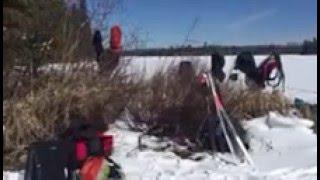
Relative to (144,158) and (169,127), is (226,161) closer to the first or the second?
(144,158)

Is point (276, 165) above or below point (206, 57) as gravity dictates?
below

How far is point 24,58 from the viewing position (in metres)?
7.57

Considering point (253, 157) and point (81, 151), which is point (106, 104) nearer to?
point (253, 157)

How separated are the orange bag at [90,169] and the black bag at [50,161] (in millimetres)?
122

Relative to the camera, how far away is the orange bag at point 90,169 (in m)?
5.10

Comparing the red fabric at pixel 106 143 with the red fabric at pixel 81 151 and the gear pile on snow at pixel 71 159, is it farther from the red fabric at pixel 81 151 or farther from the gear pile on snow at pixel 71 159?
the red fabric at pixel 81 151

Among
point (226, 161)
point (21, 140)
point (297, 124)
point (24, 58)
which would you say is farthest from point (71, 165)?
point (297, 124)

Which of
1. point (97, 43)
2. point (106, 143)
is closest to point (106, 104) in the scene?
point (97, 43)

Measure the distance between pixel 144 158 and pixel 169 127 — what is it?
117 cm

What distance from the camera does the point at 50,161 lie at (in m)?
5.14

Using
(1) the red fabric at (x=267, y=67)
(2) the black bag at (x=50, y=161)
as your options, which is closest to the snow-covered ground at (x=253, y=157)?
(2) the black bag at (x=50, y=161)

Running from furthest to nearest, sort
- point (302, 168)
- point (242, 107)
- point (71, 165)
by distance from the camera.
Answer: point (242, 107), point (302, 168), point (71, 165)

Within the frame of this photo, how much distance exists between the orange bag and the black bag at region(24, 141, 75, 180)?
0.12 metres

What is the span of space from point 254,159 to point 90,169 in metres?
2.30
